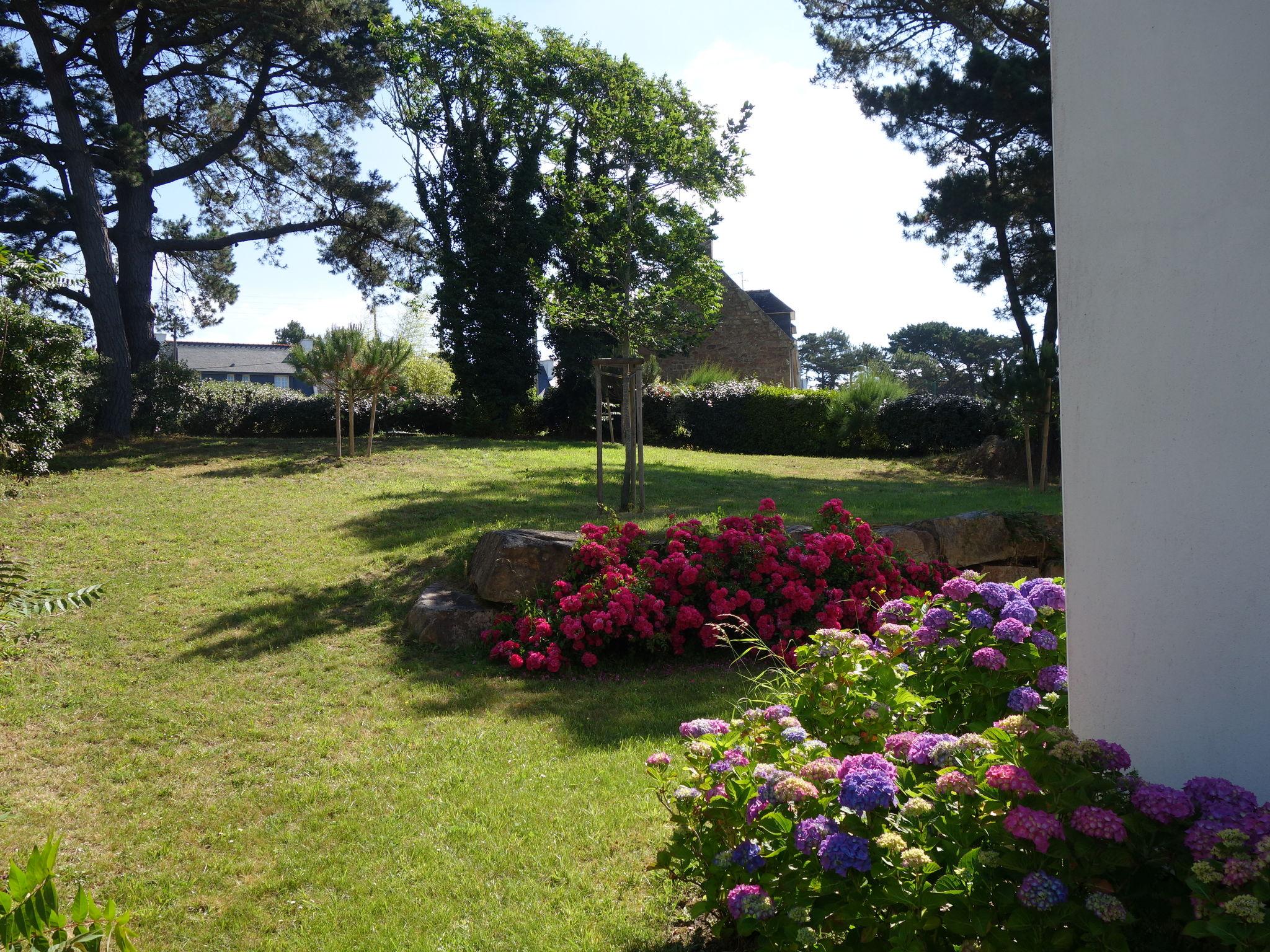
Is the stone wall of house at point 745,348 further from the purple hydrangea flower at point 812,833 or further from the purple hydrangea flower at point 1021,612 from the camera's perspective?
the purple hydrangea flower at point 812,833

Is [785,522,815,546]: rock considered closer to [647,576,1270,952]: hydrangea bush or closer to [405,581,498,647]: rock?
[405,581,498,647]: rock

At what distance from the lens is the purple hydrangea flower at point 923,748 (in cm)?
208

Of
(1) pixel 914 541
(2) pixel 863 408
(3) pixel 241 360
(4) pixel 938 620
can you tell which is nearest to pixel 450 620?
(1) pixel 914 541

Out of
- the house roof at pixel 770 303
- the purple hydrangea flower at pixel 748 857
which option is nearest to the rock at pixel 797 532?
the purple hydrangea flower at pixel 748 857

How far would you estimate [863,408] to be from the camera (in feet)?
65.1

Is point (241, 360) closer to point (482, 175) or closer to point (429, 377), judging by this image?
point (429, 377)

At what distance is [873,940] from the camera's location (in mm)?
1926

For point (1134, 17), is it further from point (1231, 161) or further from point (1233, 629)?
point (1233, 629)

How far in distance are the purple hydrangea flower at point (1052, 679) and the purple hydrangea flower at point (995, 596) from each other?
0.36 m

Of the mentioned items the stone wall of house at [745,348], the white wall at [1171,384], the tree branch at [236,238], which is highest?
the tree branch at [236,238]

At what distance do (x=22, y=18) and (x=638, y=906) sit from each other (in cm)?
2052

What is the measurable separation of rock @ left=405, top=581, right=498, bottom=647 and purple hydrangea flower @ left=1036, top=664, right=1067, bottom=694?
4.38 metres

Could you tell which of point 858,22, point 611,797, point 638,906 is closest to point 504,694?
point 611,797

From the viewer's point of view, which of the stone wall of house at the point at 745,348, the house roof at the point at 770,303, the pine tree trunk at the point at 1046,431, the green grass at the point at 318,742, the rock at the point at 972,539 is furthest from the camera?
the house roof at the point at 770,303
